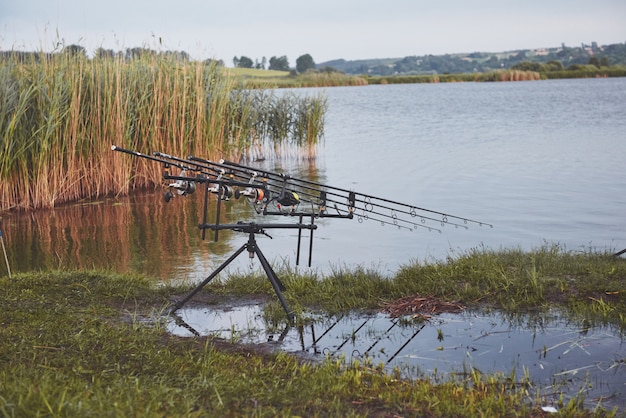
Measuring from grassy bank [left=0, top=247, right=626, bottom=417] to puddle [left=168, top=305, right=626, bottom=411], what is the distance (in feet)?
0.83

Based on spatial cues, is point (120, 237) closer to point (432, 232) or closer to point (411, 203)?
point (432, 232)

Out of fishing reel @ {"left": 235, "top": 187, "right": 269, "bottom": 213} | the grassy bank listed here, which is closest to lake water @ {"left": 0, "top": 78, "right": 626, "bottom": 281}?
the grassy bank

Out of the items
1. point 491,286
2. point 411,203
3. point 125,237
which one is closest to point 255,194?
point 491,286

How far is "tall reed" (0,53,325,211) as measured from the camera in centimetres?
1345

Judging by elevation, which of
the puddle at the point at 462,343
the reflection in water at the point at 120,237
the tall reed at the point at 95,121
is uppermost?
the tall reed at the point at 95,121

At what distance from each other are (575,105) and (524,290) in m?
36.7

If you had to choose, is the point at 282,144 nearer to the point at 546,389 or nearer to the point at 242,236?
the point at 242,236

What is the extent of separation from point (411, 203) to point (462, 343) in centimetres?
968

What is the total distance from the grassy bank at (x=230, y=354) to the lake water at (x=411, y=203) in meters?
1.91

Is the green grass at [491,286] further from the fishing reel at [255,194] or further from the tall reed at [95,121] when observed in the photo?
the tall reed at [95,121]

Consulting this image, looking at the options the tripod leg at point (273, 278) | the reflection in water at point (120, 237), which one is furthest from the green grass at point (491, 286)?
the reflection in water at point (120, 237)

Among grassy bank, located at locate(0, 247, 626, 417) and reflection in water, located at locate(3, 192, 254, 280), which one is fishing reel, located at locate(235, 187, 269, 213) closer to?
grassy bank, located at locate(0, 247, 626, 417)

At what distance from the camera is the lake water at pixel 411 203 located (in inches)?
440

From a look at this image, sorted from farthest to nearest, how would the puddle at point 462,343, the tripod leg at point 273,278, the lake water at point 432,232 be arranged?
1. the tripod leg at point 273,278
2. the lake water at point 432,232
3. the puddle at point 462,343
